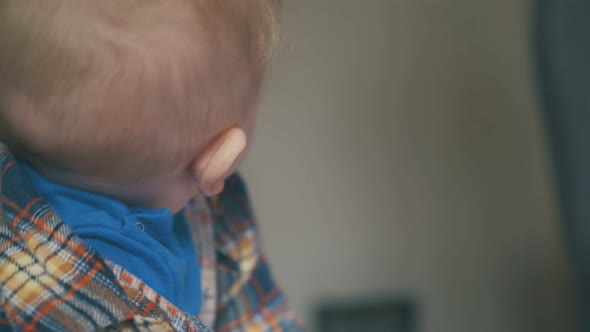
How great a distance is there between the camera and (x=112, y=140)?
45 cm

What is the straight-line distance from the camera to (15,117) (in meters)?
0.45

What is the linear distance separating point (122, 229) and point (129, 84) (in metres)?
0.12

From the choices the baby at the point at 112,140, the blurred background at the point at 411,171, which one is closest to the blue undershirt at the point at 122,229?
the baby at the point at 112,140

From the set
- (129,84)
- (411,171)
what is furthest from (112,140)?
(411,171)

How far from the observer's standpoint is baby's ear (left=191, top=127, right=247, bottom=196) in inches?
19.5

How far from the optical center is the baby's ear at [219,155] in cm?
49

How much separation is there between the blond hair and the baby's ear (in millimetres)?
13

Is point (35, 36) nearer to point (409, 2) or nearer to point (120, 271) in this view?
point (120, 271)

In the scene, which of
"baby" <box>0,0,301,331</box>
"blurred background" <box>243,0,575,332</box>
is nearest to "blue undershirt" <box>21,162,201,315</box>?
"baby" <box>0,0,301,331</box>

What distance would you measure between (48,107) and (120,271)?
0.41ft

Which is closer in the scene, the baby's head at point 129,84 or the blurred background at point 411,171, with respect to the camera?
the baby's head at point 129,84

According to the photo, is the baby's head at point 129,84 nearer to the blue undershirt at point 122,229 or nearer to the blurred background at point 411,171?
the blue undershirt at point 122,229

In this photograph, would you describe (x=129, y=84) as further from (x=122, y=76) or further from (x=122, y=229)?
(x=122, y=229)

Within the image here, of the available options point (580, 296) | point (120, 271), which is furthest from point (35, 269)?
point (580, 296)
